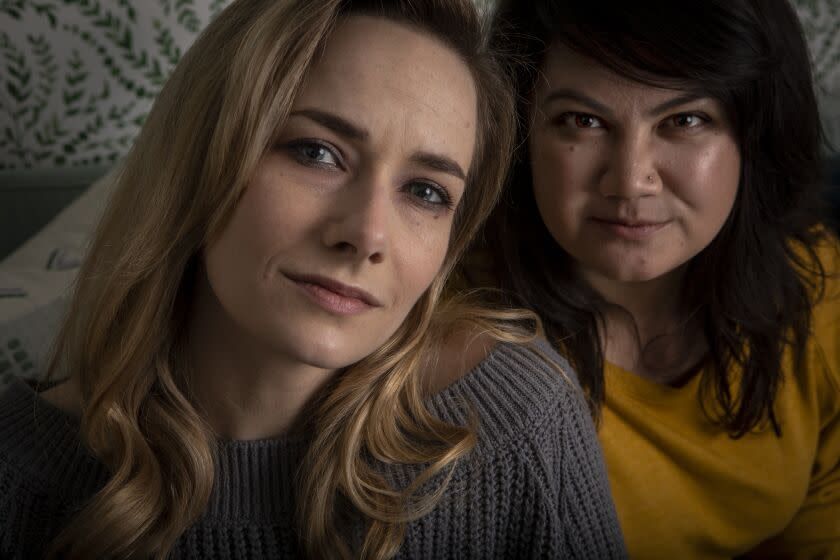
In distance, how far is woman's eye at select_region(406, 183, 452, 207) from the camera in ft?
3.13

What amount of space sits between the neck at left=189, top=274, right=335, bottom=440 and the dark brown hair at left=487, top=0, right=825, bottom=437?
0.39 m

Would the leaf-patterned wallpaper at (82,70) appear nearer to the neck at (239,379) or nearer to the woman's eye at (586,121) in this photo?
the neck at (239,379)

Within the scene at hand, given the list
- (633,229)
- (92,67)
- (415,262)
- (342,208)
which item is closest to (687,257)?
(633,229)

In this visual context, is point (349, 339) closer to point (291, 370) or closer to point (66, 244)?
point (291, 370)

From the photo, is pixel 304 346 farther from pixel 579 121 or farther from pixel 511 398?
pixel 579 121

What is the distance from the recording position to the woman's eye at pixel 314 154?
889mm

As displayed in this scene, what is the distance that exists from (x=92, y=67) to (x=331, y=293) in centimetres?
140

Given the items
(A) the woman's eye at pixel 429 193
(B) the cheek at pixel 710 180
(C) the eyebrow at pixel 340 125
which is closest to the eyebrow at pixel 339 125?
(C) the eyebrow at pixel 340 125

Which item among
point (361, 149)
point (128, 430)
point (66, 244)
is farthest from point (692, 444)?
point (66, 244)

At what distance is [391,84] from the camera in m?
0.90

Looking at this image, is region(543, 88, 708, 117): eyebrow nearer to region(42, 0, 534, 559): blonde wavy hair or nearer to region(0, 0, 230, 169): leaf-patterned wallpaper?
region(42, 0, 534, 559): blonde wavy hair

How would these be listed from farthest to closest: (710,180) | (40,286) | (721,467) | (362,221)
Answer: (40,286), (721,467), (710,180), (362,221)

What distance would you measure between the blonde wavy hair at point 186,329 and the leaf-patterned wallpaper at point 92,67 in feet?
3.41

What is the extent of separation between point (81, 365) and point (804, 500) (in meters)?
1.17
